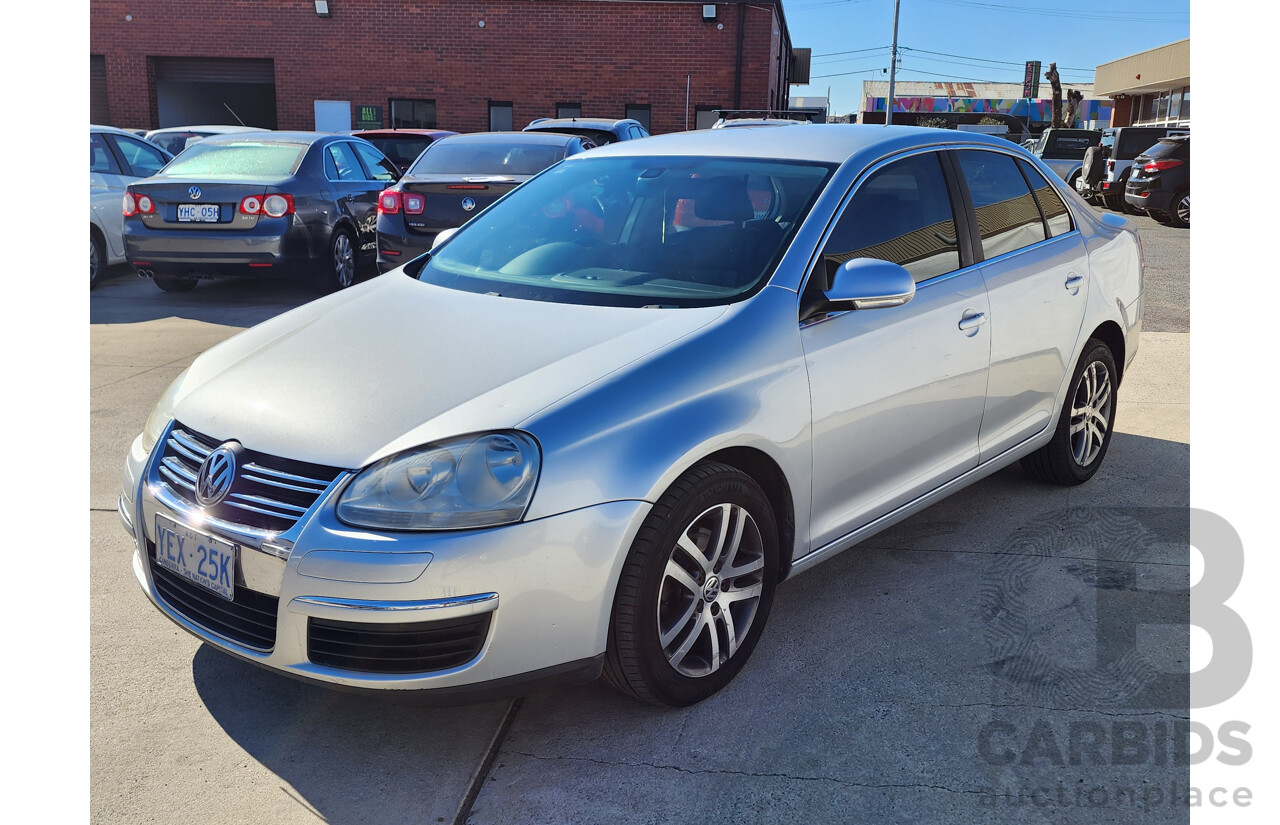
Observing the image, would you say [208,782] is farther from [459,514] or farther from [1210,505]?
[1210,505]

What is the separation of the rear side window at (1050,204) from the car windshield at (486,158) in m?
5.34

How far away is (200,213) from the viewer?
8836 mm

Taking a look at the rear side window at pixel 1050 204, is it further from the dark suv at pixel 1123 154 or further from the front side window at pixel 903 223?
the dark suv at pixel 1123 154

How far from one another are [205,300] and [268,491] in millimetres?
7872

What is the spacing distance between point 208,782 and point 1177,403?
5.64 metres

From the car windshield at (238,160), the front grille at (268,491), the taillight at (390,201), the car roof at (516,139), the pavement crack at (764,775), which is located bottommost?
the pavement crack at (764,775)

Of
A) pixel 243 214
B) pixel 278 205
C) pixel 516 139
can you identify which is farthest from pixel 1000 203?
pixel 243 214

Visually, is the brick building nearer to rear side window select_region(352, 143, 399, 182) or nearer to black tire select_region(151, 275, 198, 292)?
rear side window select_region(352, 143, 399, 182)

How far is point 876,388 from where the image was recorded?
3289 millimetres

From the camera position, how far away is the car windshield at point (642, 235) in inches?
129

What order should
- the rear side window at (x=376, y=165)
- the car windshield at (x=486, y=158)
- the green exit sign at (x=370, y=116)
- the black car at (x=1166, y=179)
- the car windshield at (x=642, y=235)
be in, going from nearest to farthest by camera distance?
the car windshield at (x=642, y=235) < the car windshield at (x=486, y=158) < the rear side window at (x=376, y=165) < the black car at (x=1166, y=179) < the green exit sign at (x=370, y=116)

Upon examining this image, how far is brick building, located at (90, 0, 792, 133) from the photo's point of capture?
80.3 feet

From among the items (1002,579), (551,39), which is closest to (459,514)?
(1002,579)

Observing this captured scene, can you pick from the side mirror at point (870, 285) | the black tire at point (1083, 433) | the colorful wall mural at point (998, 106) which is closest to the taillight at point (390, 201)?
the black tire at point (1083, 433)
